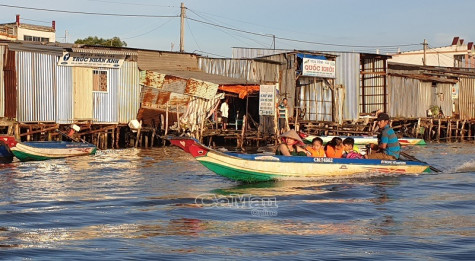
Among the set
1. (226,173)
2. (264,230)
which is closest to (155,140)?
(226,173)

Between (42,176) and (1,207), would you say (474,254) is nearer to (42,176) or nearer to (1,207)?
(1,207)

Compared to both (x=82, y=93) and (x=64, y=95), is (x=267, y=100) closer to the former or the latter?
(x=82, y=93)

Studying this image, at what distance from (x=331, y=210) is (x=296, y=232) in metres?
2.30

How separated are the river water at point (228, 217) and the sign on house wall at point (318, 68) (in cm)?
1500

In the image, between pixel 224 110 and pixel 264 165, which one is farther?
pixel 224 110

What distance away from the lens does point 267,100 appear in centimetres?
3112

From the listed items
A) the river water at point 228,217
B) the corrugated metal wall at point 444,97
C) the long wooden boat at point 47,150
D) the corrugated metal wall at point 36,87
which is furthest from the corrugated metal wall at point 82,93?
the corrugated metal wall at point 444,97

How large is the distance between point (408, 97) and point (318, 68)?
9.18 m

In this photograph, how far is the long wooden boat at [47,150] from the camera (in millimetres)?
23047

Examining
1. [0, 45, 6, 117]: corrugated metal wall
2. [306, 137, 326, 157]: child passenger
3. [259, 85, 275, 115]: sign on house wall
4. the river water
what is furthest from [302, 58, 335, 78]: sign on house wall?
[306, 137, 326, 157]: child passenger

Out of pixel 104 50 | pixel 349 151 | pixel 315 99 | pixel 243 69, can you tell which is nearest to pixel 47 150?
pixel 104 50

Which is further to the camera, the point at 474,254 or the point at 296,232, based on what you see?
the point at 296,232

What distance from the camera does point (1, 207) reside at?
13289mm

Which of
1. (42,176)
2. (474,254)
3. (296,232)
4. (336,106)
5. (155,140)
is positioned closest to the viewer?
(474,254)
